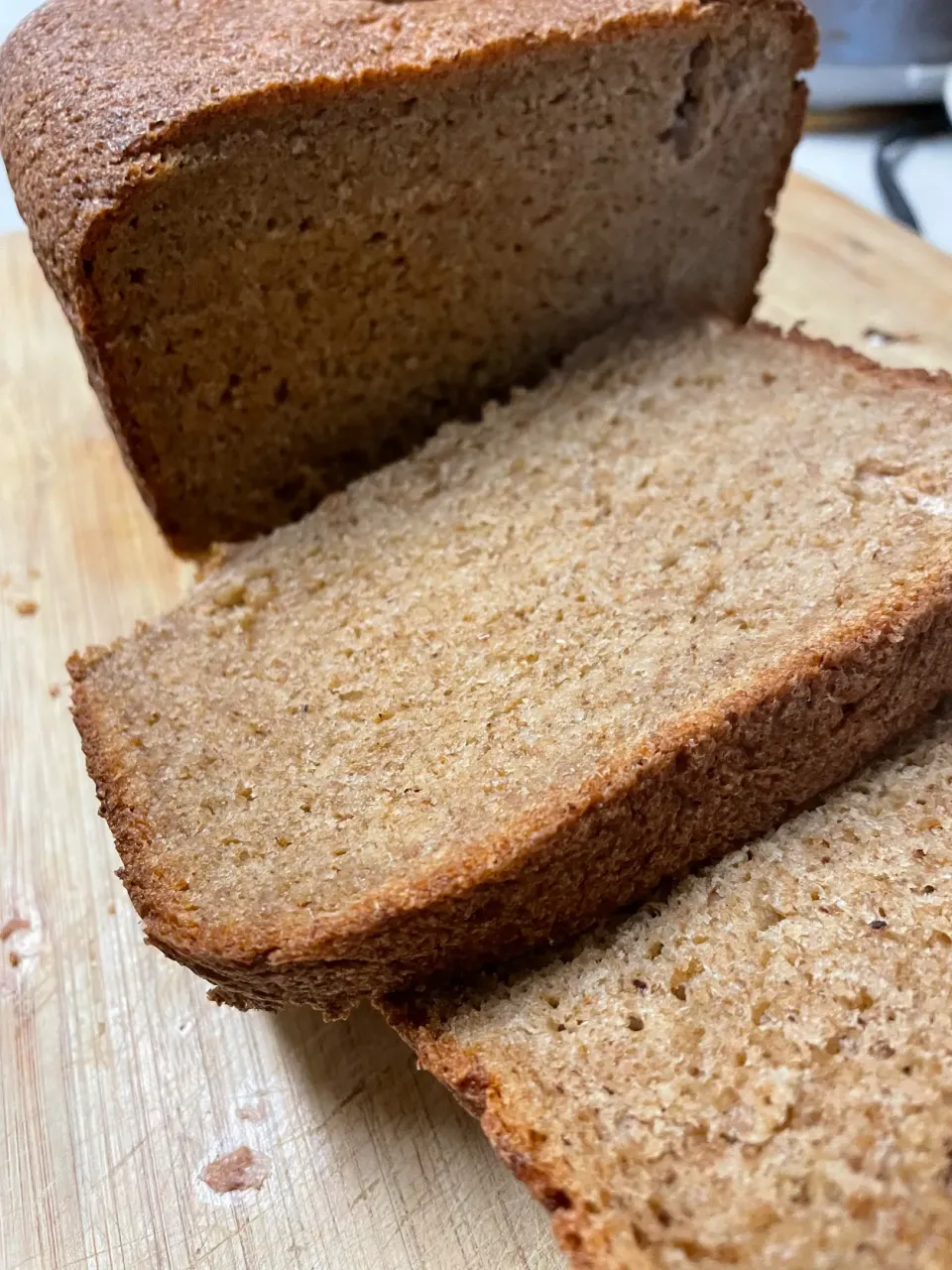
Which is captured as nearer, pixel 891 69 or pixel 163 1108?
pixel 163 1108

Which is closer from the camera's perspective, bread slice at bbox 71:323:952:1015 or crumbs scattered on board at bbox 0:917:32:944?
bread slice at bbox 71:323:952:1015

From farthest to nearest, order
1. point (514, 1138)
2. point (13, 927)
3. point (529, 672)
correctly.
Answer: point (13, 927) → point (529, 672) → point (514, 1138)

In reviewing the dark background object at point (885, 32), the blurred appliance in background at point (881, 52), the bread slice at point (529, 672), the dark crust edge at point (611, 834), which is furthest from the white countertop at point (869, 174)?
the dark crust edge at point (611, 834)

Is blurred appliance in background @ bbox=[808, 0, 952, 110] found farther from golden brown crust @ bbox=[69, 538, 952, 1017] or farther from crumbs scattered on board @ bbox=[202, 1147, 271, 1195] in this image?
crumbs scattered on board @ bbox=[202, 1147, 271, 1195]

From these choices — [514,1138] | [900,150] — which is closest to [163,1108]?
[514,1138]

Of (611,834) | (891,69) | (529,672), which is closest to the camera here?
(611,834)

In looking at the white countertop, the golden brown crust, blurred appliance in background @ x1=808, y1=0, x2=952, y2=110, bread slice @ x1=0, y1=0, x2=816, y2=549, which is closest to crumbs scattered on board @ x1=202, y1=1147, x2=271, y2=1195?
the golden brown crust

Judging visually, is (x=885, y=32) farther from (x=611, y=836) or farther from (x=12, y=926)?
(x=12, y=926)
